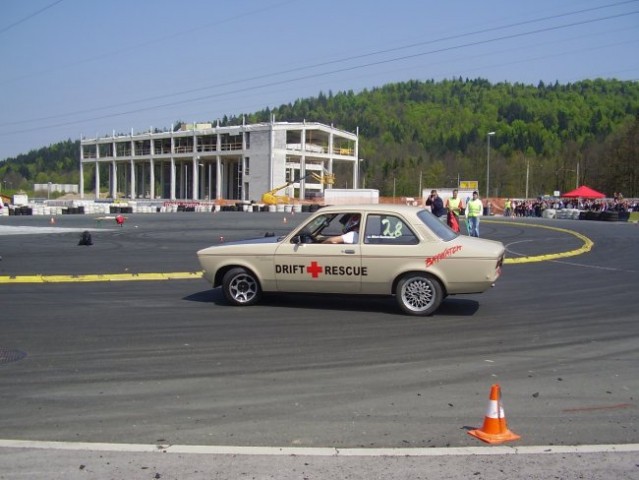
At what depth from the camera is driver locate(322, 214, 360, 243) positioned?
30.5 ft

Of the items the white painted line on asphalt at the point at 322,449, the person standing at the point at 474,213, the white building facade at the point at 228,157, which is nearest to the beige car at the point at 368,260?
the white painted line on asphalt at the point at 322,449

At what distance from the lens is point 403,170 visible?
463 feet

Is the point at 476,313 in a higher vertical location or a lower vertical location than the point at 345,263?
lower

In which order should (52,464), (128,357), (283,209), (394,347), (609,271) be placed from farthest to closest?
(283,209)
(609,271)
(394,347)
(128,357)
(52,464)

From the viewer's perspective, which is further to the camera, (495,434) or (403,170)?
(403,170)

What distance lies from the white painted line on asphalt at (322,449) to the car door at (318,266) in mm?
4891

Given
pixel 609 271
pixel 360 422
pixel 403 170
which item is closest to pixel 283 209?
pixel 609 271

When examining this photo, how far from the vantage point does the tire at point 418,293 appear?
29.7 ft

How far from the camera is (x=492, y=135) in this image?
451ft

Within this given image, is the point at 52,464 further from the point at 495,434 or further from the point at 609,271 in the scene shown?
the point at 609,271

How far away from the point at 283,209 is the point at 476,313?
181 ft

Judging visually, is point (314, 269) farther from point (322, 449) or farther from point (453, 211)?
point (453, 211)

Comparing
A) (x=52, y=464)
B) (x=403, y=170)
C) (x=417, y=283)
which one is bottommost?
(x=52, y=464)

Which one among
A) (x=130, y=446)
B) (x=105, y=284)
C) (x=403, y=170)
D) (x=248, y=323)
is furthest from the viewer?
(x=403, y=170)
